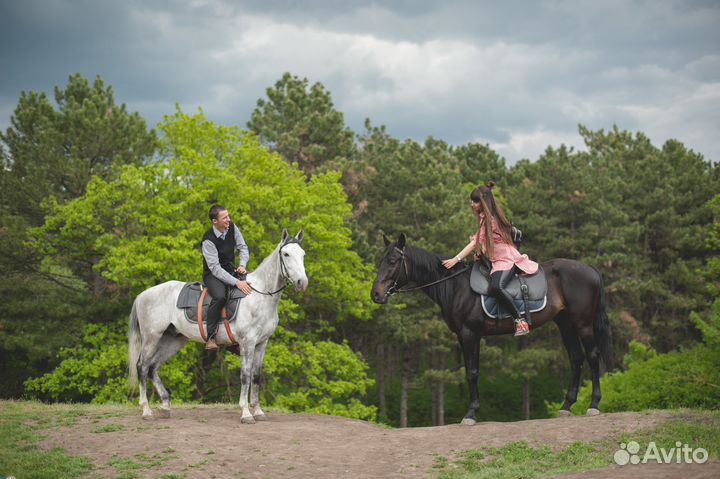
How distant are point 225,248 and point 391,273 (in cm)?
272

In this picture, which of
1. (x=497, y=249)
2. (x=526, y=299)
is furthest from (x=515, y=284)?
(x=497, y=249)

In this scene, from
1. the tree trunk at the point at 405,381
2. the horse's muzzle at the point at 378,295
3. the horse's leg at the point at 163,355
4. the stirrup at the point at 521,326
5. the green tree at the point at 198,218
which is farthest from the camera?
the tree trunk at the point at 405,381

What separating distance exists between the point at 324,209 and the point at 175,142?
6.86 metres

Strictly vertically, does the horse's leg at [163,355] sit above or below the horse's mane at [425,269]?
below

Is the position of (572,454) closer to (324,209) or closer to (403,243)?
(403,243)

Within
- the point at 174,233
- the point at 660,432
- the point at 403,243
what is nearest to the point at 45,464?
the point at 403,243

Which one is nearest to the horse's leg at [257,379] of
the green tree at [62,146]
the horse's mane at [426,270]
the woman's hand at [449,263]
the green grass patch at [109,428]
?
the green grass patch at [109,428]

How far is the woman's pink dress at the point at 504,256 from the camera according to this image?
32.0 feet

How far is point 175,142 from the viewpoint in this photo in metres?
26.7

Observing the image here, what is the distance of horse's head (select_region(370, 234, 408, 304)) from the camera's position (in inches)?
387

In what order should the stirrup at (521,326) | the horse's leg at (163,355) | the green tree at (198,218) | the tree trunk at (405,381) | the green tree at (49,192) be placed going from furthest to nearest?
the tree trunk at (405,381) < the green tree at (49,192) < the green tree at (198,218) < the horse's leg at (163,355) < the stirrup at (521,326)

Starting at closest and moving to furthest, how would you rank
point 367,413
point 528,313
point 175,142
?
1. point 528,313
2. point 367,413
3. point 175,142
